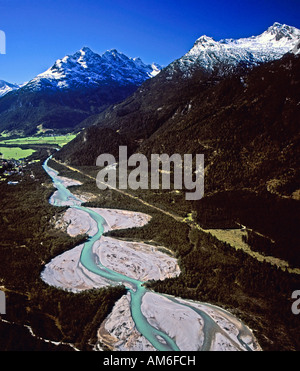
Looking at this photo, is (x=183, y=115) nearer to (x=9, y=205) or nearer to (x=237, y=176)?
(x=237, y=176)

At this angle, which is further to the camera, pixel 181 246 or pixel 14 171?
pixel 14 171

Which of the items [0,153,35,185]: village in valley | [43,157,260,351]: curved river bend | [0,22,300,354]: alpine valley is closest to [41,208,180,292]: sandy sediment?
[0,22,300,354]: alpine valley

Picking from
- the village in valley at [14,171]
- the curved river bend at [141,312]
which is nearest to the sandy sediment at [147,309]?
the curved river bend at [141,312]

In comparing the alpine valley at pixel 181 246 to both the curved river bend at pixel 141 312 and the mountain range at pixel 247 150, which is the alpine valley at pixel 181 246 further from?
the mountain range at pixel 247 150

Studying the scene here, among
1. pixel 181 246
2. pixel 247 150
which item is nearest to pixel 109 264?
pixel 181 246

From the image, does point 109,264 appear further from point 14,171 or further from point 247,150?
point 14,171

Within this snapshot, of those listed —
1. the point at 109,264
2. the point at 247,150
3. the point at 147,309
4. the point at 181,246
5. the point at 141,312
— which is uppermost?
the point at 247,150

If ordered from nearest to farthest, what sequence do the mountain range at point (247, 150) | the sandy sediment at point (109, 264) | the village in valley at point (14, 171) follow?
the sandy sediment at point (109, 264) → the mountain range at point (247, 150) → the village in valley at point (14, 171)

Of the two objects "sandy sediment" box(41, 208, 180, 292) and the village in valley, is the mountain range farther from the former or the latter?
the village in valley
